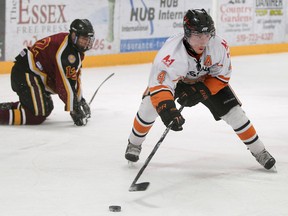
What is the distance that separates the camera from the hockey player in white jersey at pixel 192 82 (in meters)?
3.71

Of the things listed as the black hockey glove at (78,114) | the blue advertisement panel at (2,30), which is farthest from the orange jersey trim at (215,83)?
the blue advertisement panel at (2,30)

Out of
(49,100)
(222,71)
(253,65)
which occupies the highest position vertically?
(222,71)

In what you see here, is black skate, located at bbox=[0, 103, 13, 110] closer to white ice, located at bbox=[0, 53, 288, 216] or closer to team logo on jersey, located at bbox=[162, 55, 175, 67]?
white ice, located at bbox=[0, 53, 288, 216]

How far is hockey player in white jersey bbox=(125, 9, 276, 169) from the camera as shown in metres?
3.71

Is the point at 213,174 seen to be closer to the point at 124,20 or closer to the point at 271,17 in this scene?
the point at 124,20

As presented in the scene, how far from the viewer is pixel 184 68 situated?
3.75m

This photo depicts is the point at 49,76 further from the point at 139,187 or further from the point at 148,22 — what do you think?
the point at 148,22

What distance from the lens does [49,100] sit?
5.52m

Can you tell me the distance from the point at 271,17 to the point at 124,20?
3.13 meters

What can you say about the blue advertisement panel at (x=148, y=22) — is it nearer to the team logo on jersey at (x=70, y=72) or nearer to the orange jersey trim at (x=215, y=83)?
the team logo on jersey at (x=70, y=72)

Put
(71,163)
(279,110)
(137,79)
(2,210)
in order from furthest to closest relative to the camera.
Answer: (137,79) < (279,110) < (71,163) < (2,210)

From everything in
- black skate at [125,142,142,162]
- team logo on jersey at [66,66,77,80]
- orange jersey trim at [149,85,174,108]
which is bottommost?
black skate at [125,142,142,162]

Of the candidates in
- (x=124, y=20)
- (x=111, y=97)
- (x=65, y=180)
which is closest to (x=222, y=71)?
(x=65, y=180)

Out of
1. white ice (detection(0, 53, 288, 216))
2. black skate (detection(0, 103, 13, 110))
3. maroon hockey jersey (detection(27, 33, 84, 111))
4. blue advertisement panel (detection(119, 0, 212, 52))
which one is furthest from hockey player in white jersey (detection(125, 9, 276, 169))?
blue advertisement panel (detection(119, 0, 212, 52))
